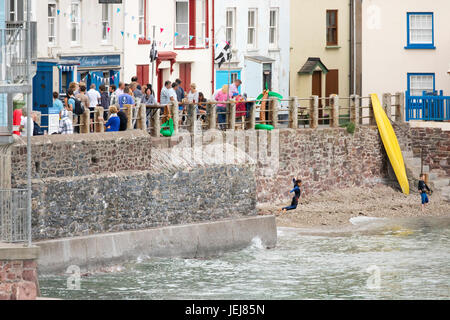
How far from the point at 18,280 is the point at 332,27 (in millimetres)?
33416

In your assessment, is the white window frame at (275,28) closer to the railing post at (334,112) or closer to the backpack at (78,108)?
the railing post at (334,112)

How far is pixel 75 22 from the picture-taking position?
4506 cm

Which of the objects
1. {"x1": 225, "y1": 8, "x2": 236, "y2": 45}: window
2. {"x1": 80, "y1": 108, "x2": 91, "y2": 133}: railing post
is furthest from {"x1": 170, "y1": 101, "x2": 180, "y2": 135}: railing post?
{"x1": 225, "y1": 8, "x2": 236, "y2": 45}: window

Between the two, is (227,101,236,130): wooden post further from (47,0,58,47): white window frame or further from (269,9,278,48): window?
(269,9,278,48): window

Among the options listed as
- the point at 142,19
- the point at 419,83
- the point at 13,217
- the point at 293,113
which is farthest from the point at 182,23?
the point at 13,217

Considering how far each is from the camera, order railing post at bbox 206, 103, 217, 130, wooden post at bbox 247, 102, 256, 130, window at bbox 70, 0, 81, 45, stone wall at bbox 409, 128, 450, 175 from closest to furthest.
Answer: railing post at bbox 206, 103, 217, 130, wooden post at bbox 247, 102, 256, 130, window at bbox 70, 0, 81, 45, stone wall at bbox 409, 128, 450, 175

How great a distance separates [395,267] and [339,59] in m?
22.4

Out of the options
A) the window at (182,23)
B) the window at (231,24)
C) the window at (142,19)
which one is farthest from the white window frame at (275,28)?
the window at (142,19)

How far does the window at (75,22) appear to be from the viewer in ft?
148

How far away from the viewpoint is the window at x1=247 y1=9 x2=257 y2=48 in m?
54.7

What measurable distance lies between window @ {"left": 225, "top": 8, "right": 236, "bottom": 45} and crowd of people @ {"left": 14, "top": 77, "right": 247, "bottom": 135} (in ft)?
32.3

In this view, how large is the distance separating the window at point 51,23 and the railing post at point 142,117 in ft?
25.5

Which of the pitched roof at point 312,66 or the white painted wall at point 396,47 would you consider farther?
the pitched roof at point 312,66

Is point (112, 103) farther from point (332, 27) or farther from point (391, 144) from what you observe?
point (332, 27)
